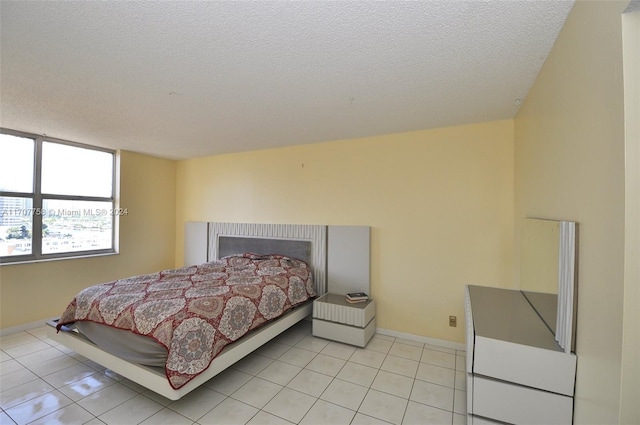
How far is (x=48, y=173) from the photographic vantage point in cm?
357

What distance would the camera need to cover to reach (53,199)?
3.60 m

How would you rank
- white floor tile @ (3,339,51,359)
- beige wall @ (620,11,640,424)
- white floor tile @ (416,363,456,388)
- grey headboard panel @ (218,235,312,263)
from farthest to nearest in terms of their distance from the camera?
1. grey headboard panel @ (218,235,312,263)
2. white floor tile @ (3,339,51,359)
3. white floor tile @ (416,363,456,388)
4. beige wall @ (620,11,640,424)

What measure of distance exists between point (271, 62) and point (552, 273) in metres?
2.17

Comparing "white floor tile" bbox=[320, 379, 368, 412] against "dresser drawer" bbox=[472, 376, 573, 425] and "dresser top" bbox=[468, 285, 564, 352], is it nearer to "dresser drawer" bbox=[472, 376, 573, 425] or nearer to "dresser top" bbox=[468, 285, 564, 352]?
"dresser drawer" bbox=[472, 376, 573, 425]

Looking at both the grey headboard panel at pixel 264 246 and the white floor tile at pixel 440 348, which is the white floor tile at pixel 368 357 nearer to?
the white floor tile at pixel 440 348

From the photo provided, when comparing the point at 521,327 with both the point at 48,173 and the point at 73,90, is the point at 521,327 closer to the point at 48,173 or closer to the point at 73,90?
the point at 73,90

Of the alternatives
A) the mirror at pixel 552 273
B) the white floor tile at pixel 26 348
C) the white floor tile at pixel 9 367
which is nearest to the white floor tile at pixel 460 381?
the mirror at pixel 552 273

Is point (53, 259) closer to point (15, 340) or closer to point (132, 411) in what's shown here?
point (15, 340)

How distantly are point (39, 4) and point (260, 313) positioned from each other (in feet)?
8.17

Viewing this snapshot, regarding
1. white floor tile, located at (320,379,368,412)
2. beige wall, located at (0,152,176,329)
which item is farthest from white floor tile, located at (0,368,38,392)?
white floor tile, located at (320,379,368,412)

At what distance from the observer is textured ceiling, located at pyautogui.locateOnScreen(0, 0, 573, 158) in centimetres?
134

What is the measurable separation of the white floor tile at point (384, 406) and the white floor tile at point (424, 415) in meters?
0.05

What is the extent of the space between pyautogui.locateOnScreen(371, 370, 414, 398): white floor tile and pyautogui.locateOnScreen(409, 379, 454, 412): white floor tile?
5 cm

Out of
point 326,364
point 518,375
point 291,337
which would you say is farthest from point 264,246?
point 518,375
